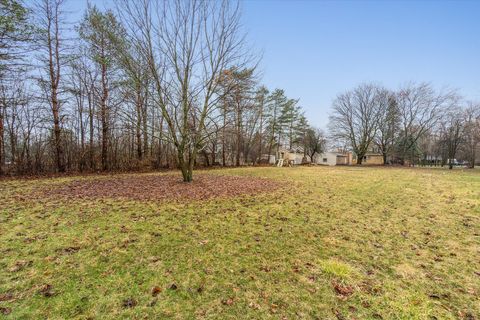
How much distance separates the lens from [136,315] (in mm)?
1968

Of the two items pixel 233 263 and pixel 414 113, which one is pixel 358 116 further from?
pixel 233 263

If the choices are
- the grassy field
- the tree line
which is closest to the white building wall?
the tree line

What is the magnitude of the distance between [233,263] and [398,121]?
38.3m

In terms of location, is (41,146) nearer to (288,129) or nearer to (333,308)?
(333,308)

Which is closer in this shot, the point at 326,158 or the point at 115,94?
the point at 115,94

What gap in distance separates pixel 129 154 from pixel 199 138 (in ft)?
29.2

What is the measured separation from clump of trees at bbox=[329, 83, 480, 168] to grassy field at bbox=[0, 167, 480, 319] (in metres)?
31.8

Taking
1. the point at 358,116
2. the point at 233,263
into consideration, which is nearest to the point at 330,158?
the point at 358,116

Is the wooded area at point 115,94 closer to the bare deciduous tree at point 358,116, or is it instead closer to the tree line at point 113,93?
the tree line at point 113,93

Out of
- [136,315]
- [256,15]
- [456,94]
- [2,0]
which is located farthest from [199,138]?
[456,94]

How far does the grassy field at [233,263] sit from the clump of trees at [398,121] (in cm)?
3184

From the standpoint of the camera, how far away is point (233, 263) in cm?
292

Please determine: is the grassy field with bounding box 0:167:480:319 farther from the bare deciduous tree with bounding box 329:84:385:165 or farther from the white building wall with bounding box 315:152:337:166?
the white building wall with bounding box 315:152:337:166

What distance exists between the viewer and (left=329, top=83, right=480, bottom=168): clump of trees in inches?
1113
